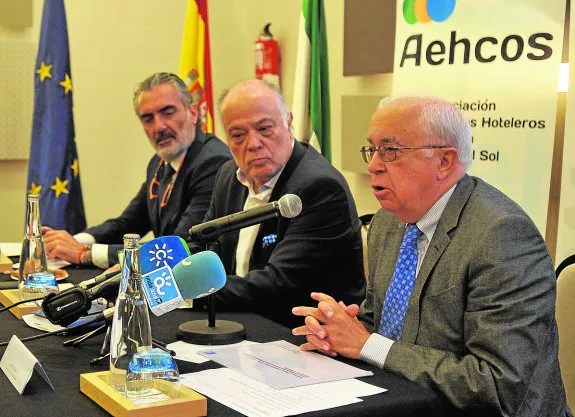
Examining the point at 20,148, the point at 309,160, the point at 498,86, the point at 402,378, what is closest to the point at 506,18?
the point at 498,86

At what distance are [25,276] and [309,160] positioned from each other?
103 cm

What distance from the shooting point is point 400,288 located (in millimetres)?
2098

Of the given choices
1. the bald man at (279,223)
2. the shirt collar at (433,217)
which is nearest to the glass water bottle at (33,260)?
the bald man at (279,223)

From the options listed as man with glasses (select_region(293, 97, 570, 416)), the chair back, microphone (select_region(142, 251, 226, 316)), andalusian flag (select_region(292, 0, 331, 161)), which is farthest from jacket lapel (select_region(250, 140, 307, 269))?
andalusian flag (select_region(292, 0, 331, 161))

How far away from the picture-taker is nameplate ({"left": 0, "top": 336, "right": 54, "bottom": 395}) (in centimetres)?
157

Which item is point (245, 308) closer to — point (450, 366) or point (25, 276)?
point (25, 276)

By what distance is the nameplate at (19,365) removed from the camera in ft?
5.16

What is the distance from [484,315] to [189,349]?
26.5 inches

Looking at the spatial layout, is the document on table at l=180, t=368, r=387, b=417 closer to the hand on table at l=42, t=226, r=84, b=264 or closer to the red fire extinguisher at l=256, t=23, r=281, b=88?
the hand on table at l=42, t=226, r=84, b=264

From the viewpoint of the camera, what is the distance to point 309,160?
9.59 feet

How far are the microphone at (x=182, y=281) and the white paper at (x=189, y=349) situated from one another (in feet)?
0.55

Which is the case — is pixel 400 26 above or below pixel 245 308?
above

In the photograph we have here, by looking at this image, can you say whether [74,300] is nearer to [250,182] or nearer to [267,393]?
[267,393]

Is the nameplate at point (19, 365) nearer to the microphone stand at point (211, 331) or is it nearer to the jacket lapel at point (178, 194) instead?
the microphone stand at point (211, 331)
